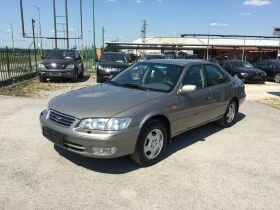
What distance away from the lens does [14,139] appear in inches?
196

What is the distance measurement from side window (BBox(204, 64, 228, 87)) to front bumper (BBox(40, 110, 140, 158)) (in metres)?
2.32

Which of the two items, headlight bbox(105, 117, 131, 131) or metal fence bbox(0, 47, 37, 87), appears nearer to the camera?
headlight bbox(105, 117, 131, 131)

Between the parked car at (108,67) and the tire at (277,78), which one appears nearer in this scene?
the parked car at (108,67)

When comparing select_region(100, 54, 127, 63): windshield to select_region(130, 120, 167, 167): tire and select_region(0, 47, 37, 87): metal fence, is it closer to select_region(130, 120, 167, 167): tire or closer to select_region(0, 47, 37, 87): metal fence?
select_region(0, 47, 37, 87): metal fence

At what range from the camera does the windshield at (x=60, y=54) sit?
14164mm

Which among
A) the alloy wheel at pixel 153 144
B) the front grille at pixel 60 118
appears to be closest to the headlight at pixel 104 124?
the front grille at pixel 60 118

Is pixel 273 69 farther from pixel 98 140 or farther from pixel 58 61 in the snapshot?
pixel 98 140

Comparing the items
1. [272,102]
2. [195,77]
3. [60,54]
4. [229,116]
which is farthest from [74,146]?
[60,54]

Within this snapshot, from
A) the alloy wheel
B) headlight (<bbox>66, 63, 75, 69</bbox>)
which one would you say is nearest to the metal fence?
headlight (<bbox>66, 63, 75, 69</bbox>)

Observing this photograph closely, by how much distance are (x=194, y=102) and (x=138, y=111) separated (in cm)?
138

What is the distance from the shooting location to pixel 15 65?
1238 centimetres

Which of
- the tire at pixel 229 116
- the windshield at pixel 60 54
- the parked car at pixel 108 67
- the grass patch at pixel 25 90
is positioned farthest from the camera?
the windshield at pixel 60 54

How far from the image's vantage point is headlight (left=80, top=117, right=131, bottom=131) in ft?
11.4

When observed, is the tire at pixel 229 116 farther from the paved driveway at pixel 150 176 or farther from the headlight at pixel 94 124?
the headlight at pixel 94 124
